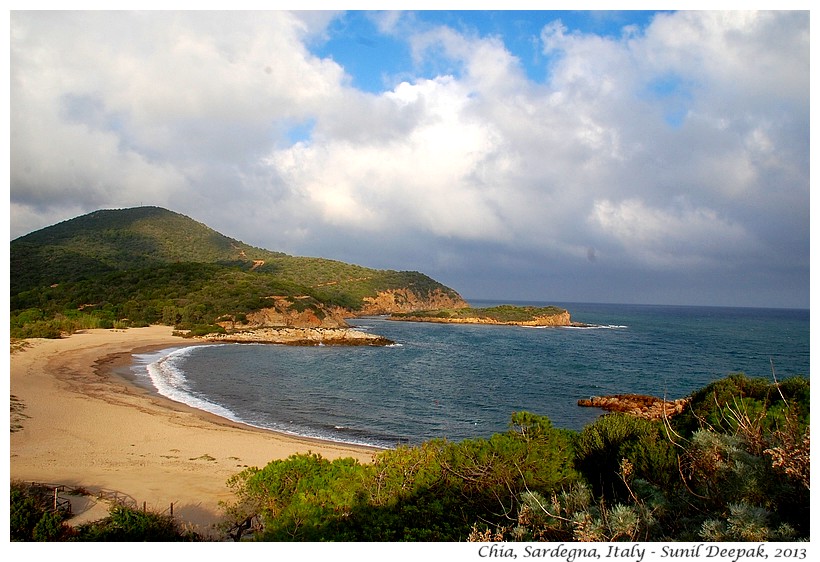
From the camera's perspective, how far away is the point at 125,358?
26875 millimetres

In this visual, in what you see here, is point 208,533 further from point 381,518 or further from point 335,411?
point 335,411

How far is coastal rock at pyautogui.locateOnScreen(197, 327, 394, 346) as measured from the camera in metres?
40.8

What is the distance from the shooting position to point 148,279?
169 feet

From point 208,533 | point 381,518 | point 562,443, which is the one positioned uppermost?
point 562,443

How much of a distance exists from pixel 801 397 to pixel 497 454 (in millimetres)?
6045

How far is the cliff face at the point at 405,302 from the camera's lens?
89.6 meters

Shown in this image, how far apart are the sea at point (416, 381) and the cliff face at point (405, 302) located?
45581 mm

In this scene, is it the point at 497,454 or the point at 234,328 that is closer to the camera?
the point at 497,454

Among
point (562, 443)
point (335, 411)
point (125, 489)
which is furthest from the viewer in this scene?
point (335, 411)

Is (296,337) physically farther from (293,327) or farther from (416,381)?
(416,381)

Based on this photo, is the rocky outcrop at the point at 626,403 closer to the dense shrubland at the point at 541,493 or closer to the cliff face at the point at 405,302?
the dense shrubland at the point at 541,493

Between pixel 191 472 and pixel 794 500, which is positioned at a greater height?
pixel 794 500

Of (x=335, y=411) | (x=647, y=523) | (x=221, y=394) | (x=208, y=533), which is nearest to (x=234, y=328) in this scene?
(x=221, y=394)

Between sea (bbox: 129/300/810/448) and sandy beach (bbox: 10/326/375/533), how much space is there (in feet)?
5.18
